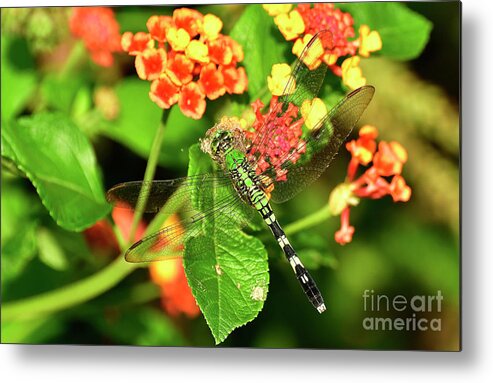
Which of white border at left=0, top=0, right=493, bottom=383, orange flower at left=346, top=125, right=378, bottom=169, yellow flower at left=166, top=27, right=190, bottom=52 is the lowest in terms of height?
white border at left=0, top=0, right=493, bottom=383

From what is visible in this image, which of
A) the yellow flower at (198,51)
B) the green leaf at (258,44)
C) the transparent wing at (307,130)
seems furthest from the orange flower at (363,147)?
the yellow flower at (198,51)

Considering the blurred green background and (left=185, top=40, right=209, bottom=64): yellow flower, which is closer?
(left=185, top=40, right=209, bottom=64): yellow flower

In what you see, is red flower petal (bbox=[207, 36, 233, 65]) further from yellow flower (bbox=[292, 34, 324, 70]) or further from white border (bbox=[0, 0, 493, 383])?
white border (bbox=[0, 0, 493, 383])

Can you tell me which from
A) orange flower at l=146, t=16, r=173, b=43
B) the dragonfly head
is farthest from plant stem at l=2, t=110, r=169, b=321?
orange flower at l=146, t=16, r=173, b=43

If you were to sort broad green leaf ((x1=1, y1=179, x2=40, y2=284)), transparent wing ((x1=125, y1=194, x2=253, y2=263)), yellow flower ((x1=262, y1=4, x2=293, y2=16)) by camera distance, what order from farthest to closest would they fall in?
1. broad green leaf ((x1=1, y1=179, x2=40, y2=284))
2. yellow flower ((x1=262, y1=4, x2=293, y2=16))
3. transparent wing ((x1=125, y1=194, x2=253, y2=263))

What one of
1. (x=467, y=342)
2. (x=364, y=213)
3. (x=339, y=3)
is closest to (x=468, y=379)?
(x=467, y=342)

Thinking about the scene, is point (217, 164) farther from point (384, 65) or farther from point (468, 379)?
point (468, 379)

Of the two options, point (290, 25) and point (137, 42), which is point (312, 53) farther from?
point (137, 42)
